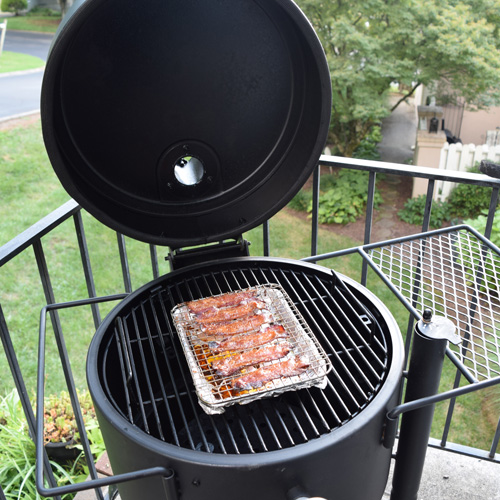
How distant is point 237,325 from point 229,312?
5 cm

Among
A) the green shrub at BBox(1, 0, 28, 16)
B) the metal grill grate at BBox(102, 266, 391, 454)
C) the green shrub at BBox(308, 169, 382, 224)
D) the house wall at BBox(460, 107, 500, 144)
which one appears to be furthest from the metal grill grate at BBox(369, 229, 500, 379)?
the green shrub at BBox(1, 0, 28, 16)

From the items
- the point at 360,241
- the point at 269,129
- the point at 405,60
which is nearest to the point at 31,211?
the point at 360,241

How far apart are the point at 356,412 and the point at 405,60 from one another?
17.4 ft

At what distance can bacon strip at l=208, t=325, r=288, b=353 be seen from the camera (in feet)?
3.73

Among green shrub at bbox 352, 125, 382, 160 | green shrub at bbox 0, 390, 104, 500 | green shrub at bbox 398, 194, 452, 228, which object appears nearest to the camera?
green shrub at bbox 0, 390, 104, 500

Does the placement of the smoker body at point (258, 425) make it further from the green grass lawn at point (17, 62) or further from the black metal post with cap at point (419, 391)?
the green grass lawn at point (17, 62)

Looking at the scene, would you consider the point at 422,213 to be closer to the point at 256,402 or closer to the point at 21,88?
the point at 256,402

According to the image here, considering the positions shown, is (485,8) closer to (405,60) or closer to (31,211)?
(405,60)

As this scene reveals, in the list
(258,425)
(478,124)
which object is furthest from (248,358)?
(478,124)

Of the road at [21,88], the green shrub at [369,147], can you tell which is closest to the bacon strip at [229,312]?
the green shrub at [369,147]

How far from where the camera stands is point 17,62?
41.2 feet

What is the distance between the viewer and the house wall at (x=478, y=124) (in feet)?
24.1

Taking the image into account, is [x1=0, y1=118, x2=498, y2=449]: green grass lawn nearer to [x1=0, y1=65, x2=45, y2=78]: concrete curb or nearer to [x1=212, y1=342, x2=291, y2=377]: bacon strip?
[x1=212, y1=342, x2=291, y2=377]: bacon strip

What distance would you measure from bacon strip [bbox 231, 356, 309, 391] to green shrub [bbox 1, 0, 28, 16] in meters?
24.4
